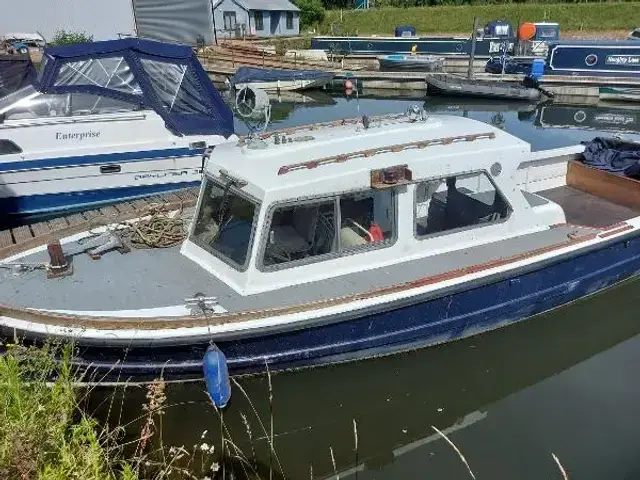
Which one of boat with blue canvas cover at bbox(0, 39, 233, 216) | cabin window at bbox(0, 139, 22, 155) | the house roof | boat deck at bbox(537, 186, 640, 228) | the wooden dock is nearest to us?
the wooden dock

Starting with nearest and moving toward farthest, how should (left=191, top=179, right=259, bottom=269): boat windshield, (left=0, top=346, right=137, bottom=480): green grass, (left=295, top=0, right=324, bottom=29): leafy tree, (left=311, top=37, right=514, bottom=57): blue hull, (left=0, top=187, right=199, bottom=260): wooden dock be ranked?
(left=0, top=346, right=137, bottom=480): green grass < (left=191, top=179, right=259, bottom=269): boat windshield < (left=0, top=187, right=199, bottom=260): wooden dock < (left=311, top=37, right=514, bottom=57): blue hull < (left=295, top=0, right=324, bottom=29): leafy tree

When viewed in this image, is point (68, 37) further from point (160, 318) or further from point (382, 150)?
point (160, 318)

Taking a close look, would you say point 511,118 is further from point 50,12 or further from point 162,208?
point 50,12

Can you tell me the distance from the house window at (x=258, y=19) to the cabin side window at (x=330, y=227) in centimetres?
3368

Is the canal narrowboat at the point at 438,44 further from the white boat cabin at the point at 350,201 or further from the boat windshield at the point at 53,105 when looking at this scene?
the white boat cabin at the point at 350,201

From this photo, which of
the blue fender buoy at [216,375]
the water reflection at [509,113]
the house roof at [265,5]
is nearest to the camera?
the blue fender buoy at [216,375]

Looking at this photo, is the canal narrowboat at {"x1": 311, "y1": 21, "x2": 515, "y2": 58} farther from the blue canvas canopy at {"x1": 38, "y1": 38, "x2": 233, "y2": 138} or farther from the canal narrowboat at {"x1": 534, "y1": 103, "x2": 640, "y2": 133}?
the blue canvas canopy at {"x1": 38, "y1": 38, "x2": 233, "y2": 138}

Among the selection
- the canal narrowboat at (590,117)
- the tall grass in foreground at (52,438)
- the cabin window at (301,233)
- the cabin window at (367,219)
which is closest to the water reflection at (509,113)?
the canal narrowboat at (590,117)

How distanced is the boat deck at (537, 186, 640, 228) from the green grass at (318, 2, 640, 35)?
108 ft

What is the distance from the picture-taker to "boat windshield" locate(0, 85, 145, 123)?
9391mm

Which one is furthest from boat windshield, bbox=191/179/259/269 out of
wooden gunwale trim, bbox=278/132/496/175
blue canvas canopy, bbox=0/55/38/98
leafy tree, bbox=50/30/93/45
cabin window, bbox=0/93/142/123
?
leafy tree, bbox=50/30/93/45

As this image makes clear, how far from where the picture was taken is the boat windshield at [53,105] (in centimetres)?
939

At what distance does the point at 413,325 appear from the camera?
5.73 meters

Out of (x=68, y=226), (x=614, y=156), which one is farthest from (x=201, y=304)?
(x=614, y=156)
